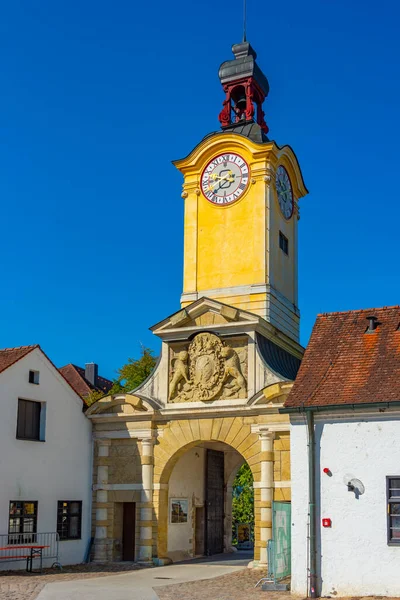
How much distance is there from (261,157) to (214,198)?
2408mm

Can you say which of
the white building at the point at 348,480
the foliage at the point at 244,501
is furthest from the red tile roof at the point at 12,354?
the foliage at the point at 244,501

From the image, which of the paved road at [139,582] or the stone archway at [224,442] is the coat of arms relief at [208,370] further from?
the paved road at [139,582]

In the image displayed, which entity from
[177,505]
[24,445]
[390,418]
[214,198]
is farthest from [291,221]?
[390,418]

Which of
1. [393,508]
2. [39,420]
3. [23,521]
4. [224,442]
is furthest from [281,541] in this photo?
[39,420]

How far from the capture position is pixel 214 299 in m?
32.0

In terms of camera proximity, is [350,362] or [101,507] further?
[101,507]

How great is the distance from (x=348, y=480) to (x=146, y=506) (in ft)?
34.8

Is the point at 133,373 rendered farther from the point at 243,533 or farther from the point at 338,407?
the point at 338,407

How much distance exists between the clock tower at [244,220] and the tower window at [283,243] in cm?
4

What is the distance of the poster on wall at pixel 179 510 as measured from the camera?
30375 millimetres

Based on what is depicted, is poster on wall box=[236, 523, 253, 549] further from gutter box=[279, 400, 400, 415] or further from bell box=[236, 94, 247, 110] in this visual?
gutter box=[279, 400, 400, 415]

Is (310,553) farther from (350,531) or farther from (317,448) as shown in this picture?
(317,448)

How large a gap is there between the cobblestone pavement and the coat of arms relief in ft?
18.8

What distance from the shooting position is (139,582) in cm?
2388
